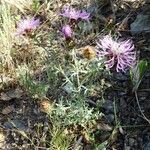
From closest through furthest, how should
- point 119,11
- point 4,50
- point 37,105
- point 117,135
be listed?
1. point 117,135
2. point 37,105
3. point 4,50
4. point 119,11

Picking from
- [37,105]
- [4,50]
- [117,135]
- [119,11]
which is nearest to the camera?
[117,135]

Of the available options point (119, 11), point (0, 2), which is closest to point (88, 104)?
point (119, 11)

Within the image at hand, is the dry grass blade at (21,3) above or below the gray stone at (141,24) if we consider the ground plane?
above

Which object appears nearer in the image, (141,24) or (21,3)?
(141,24)

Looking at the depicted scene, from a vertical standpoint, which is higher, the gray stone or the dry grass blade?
the dry grass blade

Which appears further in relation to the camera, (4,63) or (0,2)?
(0,2)

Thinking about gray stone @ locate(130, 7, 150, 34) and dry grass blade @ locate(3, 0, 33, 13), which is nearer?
gray stone @ locate(130, 7, 150, 34)

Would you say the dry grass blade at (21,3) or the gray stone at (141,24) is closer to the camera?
the gray stone at (141,24)

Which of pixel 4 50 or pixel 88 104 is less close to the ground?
pixel 4 50

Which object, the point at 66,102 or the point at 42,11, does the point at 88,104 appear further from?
the point at 42,11

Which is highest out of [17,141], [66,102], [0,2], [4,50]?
[0,2]
